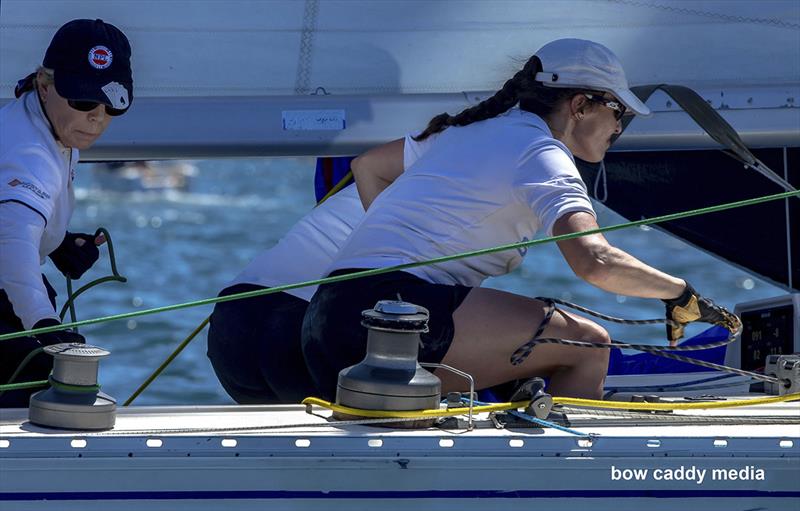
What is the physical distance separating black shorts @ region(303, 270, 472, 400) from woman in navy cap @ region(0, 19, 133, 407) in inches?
18.9

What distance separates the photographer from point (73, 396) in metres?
2.42

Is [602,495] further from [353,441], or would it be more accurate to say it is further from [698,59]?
[698,59]

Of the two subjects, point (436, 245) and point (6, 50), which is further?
point (6, 50)

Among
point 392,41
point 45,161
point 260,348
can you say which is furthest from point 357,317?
point 392,41

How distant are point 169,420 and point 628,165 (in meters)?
1.89

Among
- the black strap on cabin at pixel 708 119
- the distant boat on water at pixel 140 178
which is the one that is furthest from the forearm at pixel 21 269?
the distant boat on water at pixel 140 178

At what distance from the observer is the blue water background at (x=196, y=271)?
1143cm

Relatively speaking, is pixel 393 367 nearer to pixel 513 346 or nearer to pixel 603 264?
pixel 513 346

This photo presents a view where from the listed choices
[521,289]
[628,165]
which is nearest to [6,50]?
[628,165]

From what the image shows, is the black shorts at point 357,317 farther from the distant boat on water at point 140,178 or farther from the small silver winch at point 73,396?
the distant boat on water at point 140,178

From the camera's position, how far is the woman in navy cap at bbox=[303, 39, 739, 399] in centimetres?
265

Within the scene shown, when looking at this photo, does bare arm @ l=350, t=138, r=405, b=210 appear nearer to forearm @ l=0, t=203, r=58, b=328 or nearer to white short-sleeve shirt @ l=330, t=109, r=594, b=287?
white short-sleeve shirt @ l=330, t=109, r=594, b=287

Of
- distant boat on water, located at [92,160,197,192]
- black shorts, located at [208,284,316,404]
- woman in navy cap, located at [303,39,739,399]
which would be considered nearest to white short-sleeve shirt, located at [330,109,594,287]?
woman in navy cap, located at [303,39,739,399]

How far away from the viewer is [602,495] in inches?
93.5
